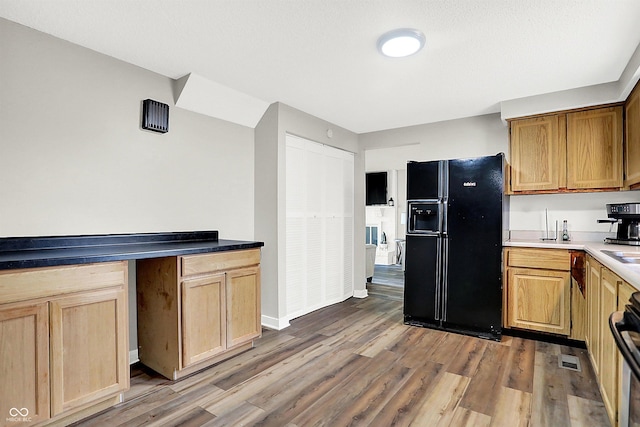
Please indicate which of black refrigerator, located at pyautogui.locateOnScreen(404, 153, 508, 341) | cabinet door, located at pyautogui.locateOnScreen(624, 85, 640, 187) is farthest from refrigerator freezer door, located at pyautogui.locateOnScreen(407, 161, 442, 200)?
cabinet door, located at pyautogui.locateOnScreen(624, 85, 640, 187)

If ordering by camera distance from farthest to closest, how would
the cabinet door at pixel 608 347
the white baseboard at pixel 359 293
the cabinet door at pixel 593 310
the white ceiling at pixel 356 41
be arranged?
the white baseboard at pixel 359 293 → the cabinet door at pixel 593 310 → the white ceiling at pixel 356 41 → the cabinet door at pixel 608 347

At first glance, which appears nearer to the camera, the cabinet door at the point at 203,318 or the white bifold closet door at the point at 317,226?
the cabinet door at the point at 203,318

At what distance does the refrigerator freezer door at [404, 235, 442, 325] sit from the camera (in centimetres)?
343

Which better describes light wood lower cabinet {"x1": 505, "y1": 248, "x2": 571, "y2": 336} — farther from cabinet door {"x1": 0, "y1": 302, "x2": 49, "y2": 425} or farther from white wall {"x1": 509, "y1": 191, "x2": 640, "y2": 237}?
cabinet door {"x1": 0, "y1": 302, "x2": 49, "y2": 425}

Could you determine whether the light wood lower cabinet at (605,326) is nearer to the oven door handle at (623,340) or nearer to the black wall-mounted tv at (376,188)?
the oven door handle at (623,340)

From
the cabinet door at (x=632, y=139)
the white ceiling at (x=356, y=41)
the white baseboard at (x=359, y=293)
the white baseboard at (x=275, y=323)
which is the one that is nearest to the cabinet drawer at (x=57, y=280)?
the white ceiling at (x=356, y=41)

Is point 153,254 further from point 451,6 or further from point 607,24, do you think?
point 607,24

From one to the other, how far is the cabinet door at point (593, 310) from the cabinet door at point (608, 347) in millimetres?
131

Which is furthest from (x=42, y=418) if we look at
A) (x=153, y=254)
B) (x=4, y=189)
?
(x=4, y=189)

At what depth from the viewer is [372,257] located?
5750 mm

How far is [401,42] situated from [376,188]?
5.89 metres

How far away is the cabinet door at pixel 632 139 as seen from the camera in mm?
2578

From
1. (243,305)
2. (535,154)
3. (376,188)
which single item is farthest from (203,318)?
(376,188)

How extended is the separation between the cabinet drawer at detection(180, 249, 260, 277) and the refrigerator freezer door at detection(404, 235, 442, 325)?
165 centimetres
